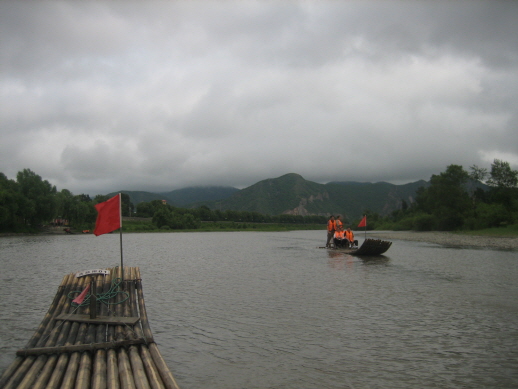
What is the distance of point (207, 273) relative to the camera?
30.4 metres

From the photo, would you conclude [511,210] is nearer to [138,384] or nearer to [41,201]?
[138,384]

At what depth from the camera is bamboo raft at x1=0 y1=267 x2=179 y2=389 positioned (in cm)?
780

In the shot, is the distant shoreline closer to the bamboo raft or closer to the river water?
the river water

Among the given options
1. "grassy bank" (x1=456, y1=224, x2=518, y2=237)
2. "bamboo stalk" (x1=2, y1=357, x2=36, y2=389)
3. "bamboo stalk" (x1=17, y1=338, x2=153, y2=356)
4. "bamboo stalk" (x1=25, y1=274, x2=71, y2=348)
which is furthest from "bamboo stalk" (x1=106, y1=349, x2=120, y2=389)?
"grassy bank" (x1=456, y1=224, x2=518, y2=237)

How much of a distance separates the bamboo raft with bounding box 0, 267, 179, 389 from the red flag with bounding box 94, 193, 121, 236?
1.75 metres

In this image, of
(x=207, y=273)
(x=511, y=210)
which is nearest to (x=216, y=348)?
(x=207, y=273)

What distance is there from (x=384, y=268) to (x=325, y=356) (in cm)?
2205

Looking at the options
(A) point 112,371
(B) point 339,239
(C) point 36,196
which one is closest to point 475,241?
(B) point 339,239

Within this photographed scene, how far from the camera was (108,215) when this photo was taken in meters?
12.7

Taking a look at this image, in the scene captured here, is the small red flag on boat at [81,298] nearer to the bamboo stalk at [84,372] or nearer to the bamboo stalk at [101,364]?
the bamboo stalk at [101,364]

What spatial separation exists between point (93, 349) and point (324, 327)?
26.2 feet

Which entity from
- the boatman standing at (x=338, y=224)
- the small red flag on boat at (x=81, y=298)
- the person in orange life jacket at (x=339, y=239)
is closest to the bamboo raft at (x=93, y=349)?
the small red flag on boat at (x=81, y=298)

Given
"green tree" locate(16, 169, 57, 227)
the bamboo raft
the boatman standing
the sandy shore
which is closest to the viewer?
the bamboo raft

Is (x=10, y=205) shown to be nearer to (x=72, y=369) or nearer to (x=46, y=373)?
(x=46, y=373)
